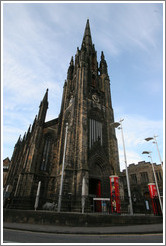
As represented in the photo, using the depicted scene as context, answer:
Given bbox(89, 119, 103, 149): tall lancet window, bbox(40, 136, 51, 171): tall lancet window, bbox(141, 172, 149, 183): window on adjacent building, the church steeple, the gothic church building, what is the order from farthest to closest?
bbox(141, 172, 149, 183): window on adjacent building, the church steeple, bbox(40, 136, 51, 171): tall lancet window, bbox(89, 119, 103, 149): tall lancet window, the gothic church building

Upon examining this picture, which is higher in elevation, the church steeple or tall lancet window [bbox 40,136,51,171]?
the church steeple

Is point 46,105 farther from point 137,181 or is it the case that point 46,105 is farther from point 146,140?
point 137,181

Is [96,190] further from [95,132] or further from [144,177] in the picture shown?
[144,177]

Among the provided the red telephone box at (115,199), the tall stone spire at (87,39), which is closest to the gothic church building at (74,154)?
the red telephone box at (115,199)

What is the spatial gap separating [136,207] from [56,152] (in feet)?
47.3

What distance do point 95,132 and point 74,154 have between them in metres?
6.09

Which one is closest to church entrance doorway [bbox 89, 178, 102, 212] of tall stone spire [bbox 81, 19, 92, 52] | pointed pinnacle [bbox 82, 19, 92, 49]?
tall stone spire [bbox 81, 19, 92, 52]

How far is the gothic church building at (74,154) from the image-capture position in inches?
666

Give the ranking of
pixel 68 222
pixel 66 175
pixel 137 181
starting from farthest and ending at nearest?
pixel 137 181 → pixel 66 175 → pixel 68 222

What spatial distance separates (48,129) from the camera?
26.8 meters

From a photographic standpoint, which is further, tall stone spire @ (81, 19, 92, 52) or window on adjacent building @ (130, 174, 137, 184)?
tall stone spire @ (81, 19, 92, 52)

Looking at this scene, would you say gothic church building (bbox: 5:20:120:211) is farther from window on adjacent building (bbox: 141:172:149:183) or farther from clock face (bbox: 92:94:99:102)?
window on adjacent building (bbox: 141:172:149:183)

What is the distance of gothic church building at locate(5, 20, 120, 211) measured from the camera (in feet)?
55.5

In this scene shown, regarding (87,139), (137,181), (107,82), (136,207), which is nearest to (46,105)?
(87,139)
